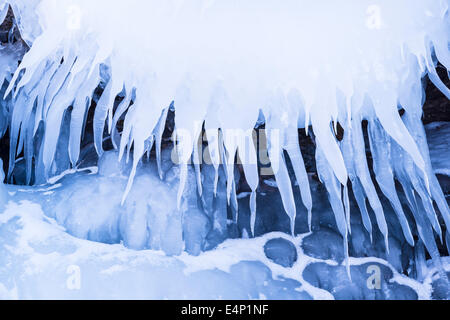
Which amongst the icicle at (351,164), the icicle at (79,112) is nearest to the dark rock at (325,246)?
the icicle at (351,164)

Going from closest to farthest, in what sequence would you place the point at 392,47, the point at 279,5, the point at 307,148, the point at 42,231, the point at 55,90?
1. the point at 279,5
2. the point at 392,47
3. the point at 42,231
4. the point at 55,90
5. the point at 307,148

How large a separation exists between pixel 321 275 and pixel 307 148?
613 mm

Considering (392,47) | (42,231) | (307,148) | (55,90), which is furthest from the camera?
(307,148)

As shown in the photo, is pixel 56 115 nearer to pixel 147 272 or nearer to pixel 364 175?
pixel 147 272

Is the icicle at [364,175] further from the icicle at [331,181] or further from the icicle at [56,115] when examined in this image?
the icicle at [56,115]

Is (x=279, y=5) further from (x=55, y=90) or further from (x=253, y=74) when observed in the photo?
(x=55, y=90)

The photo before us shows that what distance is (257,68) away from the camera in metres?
1.21

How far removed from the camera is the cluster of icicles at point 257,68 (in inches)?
44.0

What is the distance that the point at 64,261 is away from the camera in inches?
48.1

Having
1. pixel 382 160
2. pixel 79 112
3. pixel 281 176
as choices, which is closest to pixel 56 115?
pixel 79 112

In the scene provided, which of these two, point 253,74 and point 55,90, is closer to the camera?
point 253,74

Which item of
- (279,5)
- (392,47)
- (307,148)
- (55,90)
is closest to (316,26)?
(279,5)

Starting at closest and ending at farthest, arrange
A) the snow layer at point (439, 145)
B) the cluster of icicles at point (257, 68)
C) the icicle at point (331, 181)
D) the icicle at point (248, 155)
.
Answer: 1. the cluster of icicles at point (257, 68)
2. the icicle at point (248, 155)
3. the icicle at point (331, 181)
4. the snow layer at point (439, 145)

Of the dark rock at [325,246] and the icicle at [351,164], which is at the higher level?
the icicle at [351,164]
